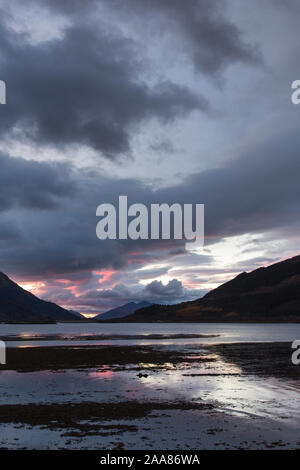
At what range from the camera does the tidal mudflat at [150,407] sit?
21812 mm

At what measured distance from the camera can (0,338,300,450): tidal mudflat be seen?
859 inches

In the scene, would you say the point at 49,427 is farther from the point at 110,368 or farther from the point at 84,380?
the point at 110,368

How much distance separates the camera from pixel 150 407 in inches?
1188

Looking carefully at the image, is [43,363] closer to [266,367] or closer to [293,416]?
[266,367]

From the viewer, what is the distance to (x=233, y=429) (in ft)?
78.2

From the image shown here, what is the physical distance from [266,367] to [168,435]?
3391cm

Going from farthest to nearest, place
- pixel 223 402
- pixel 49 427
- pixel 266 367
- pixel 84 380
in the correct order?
pixel 266 367, pixel 84 380, pixel 223 402, pixel 49 427
